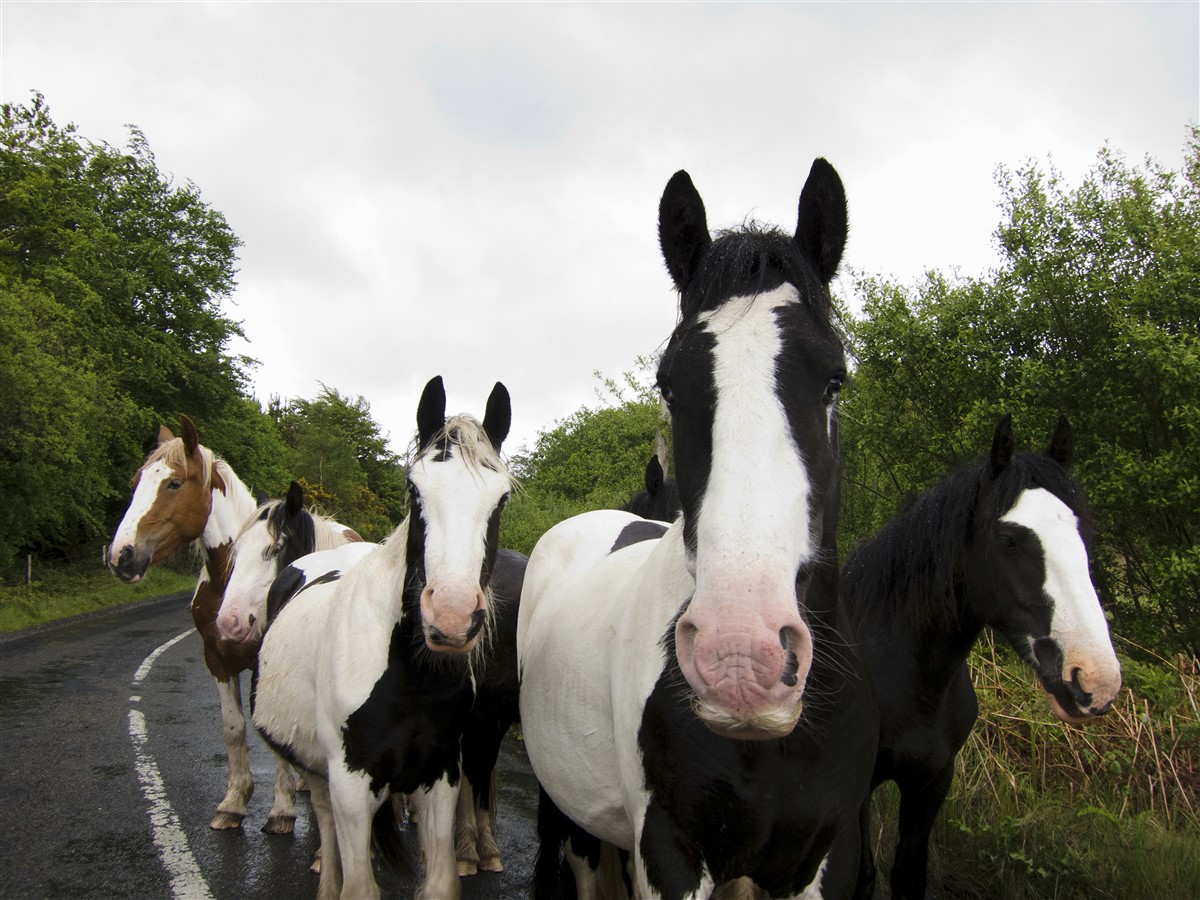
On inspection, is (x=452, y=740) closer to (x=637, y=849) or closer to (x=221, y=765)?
(x=637, y=849)

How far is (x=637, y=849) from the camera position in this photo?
2150 mm

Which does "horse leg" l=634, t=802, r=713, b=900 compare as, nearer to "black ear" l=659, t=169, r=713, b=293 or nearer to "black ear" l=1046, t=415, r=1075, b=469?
"black ear" l=659, t=169, r=713, b=293

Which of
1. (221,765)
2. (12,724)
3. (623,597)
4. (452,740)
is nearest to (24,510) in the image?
(12,724)

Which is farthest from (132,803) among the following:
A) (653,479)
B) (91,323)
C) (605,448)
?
(605,448)

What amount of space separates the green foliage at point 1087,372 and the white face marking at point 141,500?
22.3 feet

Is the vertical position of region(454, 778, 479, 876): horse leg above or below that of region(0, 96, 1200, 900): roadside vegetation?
below

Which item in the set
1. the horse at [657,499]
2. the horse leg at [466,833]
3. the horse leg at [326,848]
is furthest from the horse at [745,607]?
the horse at [657,499]

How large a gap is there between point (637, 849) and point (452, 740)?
1.72 m

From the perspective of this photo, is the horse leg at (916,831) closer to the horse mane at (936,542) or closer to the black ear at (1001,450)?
Answer: the horse mane at (936,542)

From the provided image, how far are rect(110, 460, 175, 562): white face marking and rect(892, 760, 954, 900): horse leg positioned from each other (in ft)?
19.2

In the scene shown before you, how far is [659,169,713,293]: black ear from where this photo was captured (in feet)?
7.69

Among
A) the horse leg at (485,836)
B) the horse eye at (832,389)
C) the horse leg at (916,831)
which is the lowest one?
the horse leg at (485,836)

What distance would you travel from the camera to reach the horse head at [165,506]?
6.61 m

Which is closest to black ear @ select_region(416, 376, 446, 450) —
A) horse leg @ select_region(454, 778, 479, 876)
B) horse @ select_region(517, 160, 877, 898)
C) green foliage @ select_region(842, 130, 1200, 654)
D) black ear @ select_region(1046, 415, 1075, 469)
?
horse @ select_region(517, 160, 877, 898)
